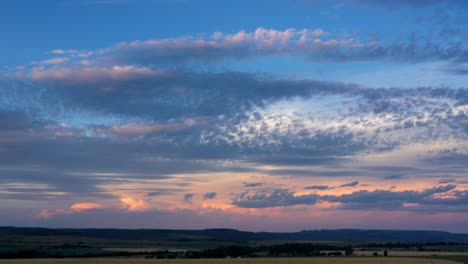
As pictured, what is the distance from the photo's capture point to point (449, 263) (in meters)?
102

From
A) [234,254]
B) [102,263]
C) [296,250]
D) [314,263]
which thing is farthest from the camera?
[296,250]

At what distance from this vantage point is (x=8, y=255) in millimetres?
136125

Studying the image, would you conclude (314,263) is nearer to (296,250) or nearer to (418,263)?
(418,263)

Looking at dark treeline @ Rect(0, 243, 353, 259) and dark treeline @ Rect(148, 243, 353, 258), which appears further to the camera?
dark treeline @ Rect(148, 243, 353, 258)

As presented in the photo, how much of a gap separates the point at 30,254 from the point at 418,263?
8506 cm

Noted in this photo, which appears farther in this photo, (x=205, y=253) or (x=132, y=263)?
(x=205, y=253)

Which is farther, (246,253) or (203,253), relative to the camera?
(246,253)

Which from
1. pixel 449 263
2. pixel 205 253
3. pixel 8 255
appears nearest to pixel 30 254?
pixel 8 255

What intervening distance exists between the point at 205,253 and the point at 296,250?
28804mm

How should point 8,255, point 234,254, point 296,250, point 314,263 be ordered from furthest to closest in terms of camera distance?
1. point 296,250
2. point 234,254
3. point 8,255
4. point 314,263

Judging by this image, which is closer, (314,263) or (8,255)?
(314,263)

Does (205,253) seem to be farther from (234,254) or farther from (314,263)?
(314,263)

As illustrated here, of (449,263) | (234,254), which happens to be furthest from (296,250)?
(449,263)

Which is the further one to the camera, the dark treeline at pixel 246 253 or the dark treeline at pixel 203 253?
the dark treeline at pixel 246 253
